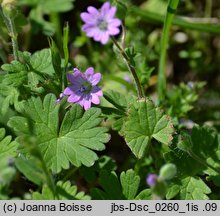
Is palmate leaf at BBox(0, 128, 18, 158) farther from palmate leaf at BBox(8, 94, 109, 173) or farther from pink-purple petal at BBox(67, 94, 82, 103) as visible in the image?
pink-purple petal at BBox(67, 94, 82, 103)

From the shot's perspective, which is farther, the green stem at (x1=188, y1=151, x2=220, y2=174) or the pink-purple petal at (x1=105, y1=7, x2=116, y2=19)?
the pink-purple petal at (x1=105, y1=7, x2=116, y2=19)

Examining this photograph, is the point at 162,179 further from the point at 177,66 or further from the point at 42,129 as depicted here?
the point at 177,66

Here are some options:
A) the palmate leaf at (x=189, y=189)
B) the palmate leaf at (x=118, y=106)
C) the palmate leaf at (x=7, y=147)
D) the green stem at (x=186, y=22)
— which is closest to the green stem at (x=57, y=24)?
the green stem at (x=186, y=22)

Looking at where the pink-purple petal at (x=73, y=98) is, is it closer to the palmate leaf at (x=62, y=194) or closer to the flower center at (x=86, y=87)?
the flower center at (x=86, y=87)

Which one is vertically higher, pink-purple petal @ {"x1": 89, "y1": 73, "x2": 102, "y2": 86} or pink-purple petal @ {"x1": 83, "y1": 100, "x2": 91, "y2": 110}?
pink-purple petal @ {"x1": 89, "y1": 73, "x2": 102, "y2": 86}

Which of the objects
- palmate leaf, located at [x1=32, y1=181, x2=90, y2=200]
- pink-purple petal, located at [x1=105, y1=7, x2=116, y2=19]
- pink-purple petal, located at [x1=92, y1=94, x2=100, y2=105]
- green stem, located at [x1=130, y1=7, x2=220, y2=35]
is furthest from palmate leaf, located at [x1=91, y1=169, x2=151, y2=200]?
green stem, located at [x1=130, y1=7, x2=220, y2=35]

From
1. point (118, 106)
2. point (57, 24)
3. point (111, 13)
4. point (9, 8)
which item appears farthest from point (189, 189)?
point (57, 24)

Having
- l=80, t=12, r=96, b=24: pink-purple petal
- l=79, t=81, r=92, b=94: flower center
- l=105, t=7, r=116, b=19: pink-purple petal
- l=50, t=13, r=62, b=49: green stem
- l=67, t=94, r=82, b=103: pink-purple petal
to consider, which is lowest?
l=50, t=13, r=62, b=49: green stem

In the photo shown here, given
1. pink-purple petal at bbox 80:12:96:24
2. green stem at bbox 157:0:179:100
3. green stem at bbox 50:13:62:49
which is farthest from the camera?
green stem at bbox 50:13:62:49
